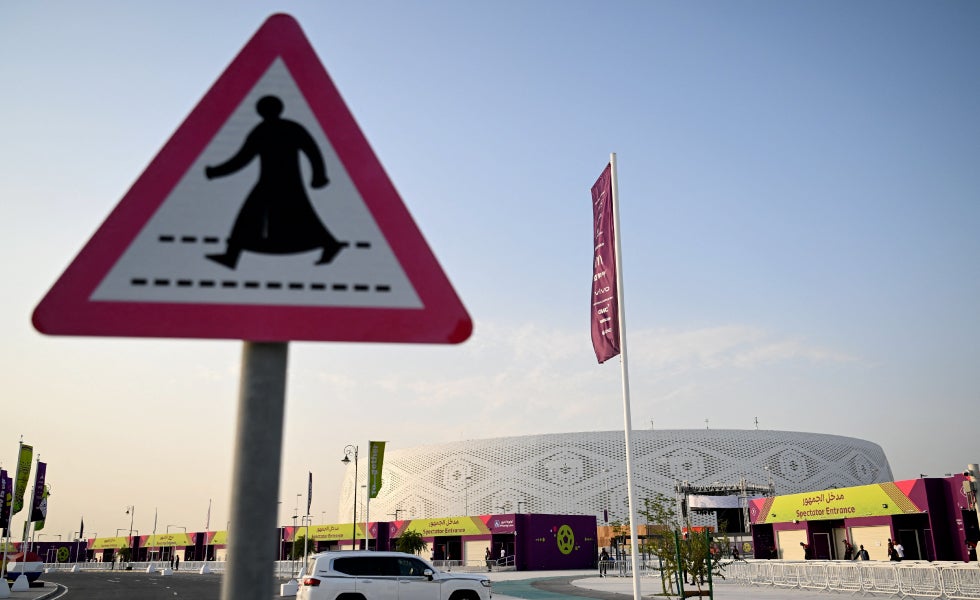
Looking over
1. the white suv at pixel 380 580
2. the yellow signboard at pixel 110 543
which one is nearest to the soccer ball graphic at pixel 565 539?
the white suv at pixel 380 580

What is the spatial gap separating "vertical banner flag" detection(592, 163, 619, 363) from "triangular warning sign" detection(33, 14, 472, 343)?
996cm

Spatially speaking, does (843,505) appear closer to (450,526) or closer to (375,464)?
(375,464)

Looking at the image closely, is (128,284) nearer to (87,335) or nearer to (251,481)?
(87,335)

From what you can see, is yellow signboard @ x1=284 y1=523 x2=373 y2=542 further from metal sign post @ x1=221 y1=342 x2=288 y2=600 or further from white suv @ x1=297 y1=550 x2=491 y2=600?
metal sign post @ x1=221 y1=342 x2=288 y2=600

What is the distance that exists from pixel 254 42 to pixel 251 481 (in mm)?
1260

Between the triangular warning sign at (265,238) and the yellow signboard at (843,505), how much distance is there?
127 feet

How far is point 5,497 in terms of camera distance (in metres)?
35.4

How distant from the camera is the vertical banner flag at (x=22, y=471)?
33.8m

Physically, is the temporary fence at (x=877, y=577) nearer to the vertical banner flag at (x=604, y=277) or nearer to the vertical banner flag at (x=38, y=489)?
the vertical banner flag at (x=604, y=277)

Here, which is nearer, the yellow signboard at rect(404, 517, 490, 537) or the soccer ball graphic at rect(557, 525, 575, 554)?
the soccer ball graphic at rect(557, 525, 575, 554)

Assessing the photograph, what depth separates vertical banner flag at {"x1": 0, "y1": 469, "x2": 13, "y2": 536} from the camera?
34531 millimetres

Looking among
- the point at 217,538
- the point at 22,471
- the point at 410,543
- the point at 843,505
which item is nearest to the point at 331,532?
the point at 410,543

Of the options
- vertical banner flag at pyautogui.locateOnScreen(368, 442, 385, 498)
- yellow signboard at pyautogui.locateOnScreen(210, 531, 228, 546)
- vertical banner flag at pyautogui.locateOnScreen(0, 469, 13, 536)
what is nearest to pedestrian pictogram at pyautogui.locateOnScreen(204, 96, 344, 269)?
vertical banner flag at pyautogui.locateOnScreen(0, 469, 13, 536)

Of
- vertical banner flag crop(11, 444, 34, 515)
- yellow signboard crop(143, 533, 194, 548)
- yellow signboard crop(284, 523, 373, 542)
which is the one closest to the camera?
vertical banner flag crop(11, 444, 34, 515)
